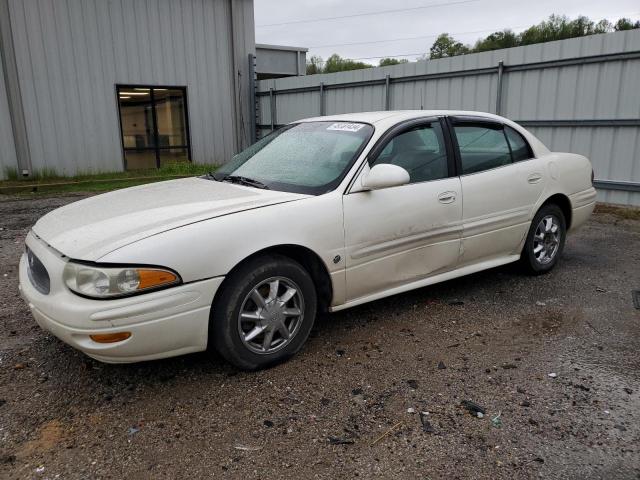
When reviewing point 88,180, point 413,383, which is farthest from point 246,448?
point 88,180

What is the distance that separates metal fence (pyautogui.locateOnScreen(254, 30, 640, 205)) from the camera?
26.4 ft

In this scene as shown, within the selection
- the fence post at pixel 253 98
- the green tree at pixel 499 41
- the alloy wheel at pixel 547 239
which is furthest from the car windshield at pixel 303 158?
the green tree at pixel 499 41

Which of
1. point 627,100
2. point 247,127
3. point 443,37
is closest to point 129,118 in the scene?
point 247,127

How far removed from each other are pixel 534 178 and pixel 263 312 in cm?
289

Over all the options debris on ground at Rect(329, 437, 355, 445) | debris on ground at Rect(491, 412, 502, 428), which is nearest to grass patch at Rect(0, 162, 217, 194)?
debris on ground at Rect(329, 437, 355, 445)

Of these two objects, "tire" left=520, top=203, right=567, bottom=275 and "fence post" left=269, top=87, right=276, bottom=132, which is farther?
"fence post" left=269, top=87, right=276, bottom=132

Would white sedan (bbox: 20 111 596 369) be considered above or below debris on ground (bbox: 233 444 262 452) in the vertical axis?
above

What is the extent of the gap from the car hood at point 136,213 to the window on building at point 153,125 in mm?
11146

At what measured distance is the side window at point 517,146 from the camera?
181 inches

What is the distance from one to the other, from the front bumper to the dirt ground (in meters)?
0.33

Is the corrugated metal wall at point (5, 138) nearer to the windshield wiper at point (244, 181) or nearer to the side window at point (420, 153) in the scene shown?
the windshield wiper at point (244, 181)

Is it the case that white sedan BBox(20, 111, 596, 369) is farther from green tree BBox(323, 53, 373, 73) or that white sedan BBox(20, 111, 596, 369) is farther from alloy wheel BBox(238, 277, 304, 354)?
green tree BBox(323, 53, 373, 73)

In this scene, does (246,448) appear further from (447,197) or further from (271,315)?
(447,197)

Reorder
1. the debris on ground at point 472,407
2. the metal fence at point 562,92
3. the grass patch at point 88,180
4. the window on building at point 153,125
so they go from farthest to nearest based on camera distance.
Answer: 1. the window on building at point 153,125
2. the grass patch at point 88,180
3. the metal fence at point 562,92
4. the debris on ground at point 472,407
